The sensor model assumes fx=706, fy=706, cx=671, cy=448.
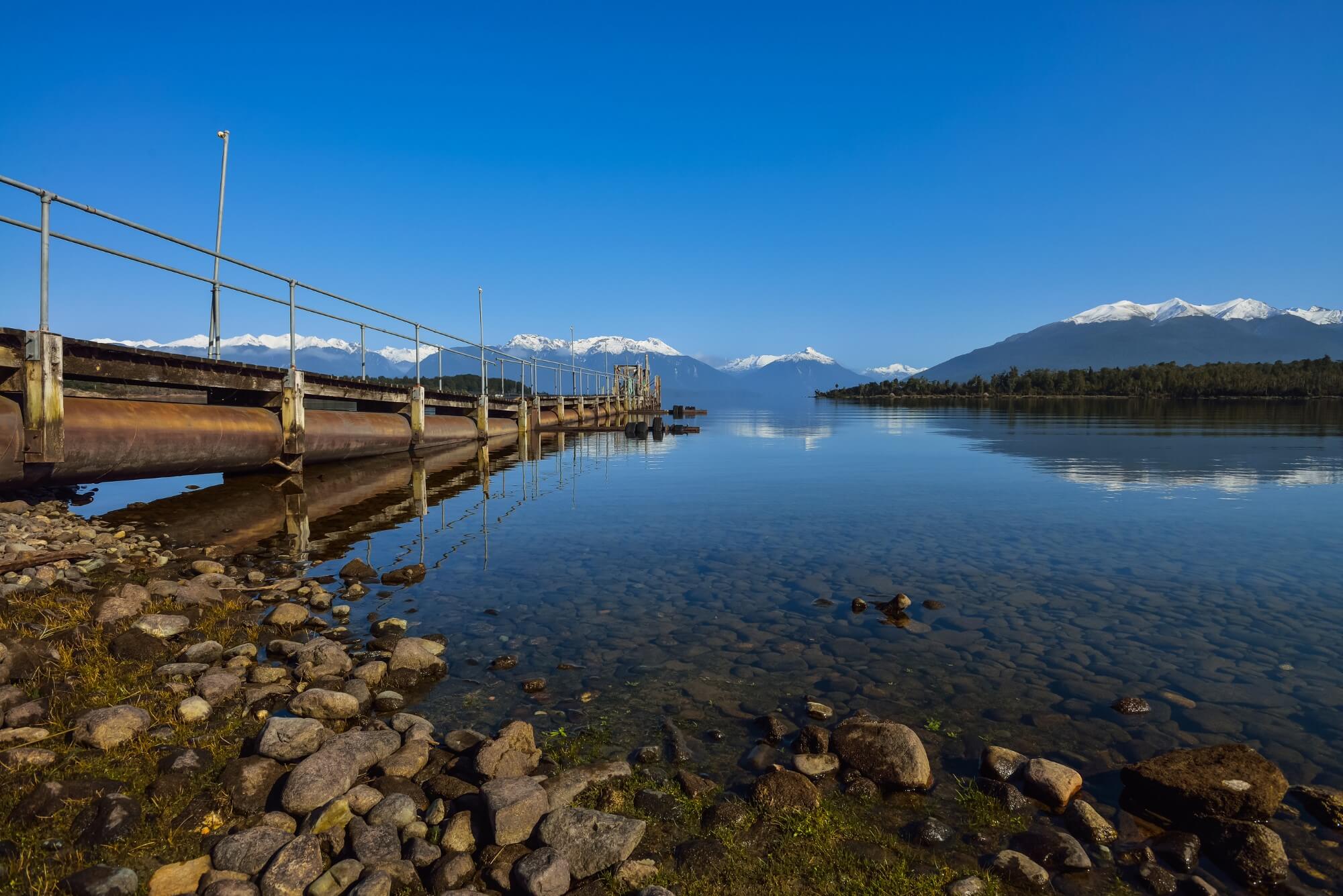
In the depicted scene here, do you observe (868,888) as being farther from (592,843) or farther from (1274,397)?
(1274,397)

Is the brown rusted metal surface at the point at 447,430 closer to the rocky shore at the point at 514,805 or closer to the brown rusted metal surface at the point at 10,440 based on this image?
the brown rusted metal surface at the point at 10,440

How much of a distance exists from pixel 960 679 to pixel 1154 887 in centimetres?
333

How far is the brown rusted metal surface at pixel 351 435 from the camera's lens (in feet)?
86.8

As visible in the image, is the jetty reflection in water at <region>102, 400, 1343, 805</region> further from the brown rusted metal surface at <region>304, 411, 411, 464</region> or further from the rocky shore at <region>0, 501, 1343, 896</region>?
the brown rusted metal surface at <region>304, 411, 411, 464</region>

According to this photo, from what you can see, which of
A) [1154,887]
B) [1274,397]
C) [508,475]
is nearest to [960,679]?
[1154,887]

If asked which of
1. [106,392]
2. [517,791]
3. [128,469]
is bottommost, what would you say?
[517,791]

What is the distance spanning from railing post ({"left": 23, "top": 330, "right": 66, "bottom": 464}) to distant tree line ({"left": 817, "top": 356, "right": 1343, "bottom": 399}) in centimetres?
17609

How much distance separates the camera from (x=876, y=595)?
11.1 meters

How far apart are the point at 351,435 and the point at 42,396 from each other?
14.5 meters

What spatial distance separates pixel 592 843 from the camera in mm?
4629

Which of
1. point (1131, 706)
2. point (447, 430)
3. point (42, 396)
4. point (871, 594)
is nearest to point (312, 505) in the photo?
point (42, 396)

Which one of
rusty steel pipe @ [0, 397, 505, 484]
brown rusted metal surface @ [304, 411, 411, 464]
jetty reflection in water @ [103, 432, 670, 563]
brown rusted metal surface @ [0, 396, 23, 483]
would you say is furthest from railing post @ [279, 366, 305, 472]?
brown rusted metal surface @ [0, 396, 23, 483]

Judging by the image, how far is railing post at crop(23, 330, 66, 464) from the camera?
14.0m

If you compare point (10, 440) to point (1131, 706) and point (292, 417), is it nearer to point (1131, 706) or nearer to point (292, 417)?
point (292, 417)
